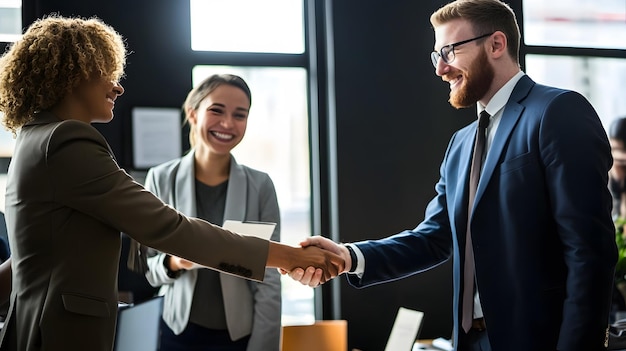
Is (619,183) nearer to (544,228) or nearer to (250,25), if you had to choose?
(250,25)

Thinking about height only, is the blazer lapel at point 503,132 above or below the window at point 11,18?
below

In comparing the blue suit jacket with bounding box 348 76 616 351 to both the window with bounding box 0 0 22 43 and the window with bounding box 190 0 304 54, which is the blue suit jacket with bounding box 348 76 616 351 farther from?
the window with bounding box 0 0 22 43

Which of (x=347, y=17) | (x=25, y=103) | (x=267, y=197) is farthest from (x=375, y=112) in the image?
(x=25, y=103)

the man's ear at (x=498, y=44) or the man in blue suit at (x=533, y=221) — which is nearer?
the man in blue suit at (x=533, y=221)

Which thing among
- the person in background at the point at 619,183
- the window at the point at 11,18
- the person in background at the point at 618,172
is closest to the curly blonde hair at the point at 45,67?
the window at the point at 11,18

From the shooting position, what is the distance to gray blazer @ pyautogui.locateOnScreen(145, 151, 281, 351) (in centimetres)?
286

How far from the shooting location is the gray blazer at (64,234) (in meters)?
1.59

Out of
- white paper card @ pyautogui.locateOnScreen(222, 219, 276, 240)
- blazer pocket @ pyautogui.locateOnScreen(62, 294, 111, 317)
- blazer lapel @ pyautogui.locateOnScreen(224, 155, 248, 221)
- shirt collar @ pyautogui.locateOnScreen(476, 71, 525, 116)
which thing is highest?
shirt collar @ pyautogui.locateOnScreen(476, 71, 525, 116)

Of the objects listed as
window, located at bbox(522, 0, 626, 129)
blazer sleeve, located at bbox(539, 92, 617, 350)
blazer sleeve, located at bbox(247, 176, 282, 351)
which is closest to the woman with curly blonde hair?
blazer sleeve, located at bbox(539, 92, 617, 350)

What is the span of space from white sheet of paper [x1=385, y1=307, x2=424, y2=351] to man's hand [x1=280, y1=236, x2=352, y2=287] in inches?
28.4

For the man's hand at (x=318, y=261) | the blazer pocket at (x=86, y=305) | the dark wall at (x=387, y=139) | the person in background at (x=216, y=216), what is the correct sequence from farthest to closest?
the dark wall at (x=387, y=139) < the person in background at (x=216, y=216) < the man's hand at (x=318, y=261) < the blazer pocket at (x=86, y=305)

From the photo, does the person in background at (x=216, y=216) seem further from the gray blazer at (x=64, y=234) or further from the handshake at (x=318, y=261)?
the gray blazer at (x=64, y=234)

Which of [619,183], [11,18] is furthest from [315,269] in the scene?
[619,183]

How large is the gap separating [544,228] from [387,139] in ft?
8.10
